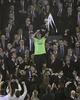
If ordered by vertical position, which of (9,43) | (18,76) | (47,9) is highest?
(47,9)

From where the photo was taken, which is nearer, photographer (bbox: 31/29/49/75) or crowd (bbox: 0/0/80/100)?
→ crowd (bbox: 0/0/80/100)

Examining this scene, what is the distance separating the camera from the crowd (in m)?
14.2

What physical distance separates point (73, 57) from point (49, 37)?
5.04ft

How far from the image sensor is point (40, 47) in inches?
628

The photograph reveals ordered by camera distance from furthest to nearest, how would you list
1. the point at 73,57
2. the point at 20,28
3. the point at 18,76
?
the point at 20,28 → the point at 73,57 → the point at 18,76

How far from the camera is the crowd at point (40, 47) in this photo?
14227 millimetres

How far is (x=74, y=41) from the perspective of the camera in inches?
637

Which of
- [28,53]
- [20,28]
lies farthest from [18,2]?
[28,53]

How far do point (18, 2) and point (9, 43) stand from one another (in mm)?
2073

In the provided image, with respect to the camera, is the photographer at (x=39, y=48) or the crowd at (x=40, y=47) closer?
the crowd at (x=40, y=47)

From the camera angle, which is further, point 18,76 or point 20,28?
point 20,28

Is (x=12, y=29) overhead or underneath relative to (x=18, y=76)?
overhead

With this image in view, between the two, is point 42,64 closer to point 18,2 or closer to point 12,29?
point 12,29

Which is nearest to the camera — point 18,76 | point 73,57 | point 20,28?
point 18,76
